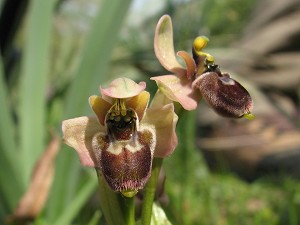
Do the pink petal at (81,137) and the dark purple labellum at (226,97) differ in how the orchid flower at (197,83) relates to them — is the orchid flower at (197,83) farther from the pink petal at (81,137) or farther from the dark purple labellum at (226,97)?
the pink petal at (81,137)

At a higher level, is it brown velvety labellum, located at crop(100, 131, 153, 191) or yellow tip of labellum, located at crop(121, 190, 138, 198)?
brown velvety labellum, located at crop(100, 131, 153, 191)

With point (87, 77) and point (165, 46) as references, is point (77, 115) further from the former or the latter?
point (165, 46)

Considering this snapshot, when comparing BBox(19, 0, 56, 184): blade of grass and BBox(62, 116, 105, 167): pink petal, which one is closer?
BBox(62, 116, 105, 167): pink petal

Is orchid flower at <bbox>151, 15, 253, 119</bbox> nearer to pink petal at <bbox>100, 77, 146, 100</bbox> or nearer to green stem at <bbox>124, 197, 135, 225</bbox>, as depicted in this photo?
pink petal at <bbox>100, 77, 146, 100</bbox>

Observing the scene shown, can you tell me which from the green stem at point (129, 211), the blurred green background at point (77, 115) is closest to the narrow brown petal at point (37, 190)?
the blurred green background at point (77, 115)

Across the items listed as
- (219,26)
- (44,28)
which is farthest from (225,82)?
(219,26)

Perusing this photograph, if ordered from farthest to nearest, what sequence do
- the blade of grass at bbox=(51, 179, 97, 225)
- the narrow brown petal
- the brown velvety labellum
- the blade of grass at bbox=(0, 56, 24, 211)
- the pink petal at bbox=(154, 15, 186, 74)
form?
the blade of grass at bbox=(0, 56, 24, 211) < the blade of grass at bbox=(51, 179, 97, 225) < the narrow brown petal < the pink petal at bbox=(154, 15, 186, 74) < the brown velvety labellum

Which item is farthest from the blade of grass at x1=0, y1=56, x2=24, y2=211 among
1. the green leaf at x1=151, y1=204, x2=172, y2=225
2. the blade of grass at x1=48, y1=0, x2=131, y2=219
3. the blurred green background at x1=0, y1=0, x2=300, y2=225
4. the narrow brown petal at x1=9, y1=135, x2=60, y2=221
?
the green leaf at x1=151, y1=204, x2=172, y2=225
